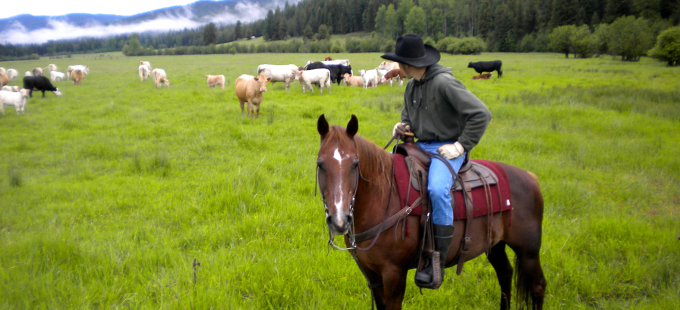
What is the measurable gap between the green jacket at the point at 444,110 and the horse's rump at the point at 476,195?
39 centimetres

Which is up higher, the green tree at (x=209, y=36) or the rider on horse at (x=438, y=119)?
the green tree at (x=209, y=36)

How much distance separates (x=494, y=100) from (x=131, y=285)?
1456 centimetres

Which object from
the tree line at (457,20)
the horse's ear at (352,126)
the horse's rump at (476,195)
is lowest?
the horse's rump at (476,195)

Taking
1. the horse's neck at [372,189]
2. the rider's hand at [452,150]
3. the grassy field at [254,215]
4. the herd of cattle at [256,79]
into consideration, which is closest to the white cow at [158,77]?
the herd of cattle at [256,79]

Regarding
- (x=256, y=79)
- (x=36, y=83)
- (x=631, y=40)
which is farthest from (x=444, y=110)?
(x=631, y=40)

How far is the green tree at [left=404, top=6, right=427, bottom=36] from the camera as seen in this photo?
8225 centimetres

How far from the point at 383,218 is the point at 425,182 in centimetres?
46

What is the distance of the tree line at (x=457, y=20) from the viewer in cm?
6172

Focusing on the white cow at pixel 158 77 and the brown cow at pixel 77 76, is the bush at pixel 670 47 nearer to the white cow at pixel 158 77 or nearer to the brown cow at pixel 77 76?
the white cow at pixel 158 77

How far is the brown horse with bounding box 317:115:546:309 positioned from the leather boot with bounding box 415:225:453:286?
0.12 m

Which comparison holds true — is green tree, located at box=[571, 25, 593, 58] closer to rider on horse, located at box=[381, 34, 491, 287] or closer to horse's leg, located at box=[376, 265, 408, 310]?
rider on horse, located at box=[381, 34, 491, 287]

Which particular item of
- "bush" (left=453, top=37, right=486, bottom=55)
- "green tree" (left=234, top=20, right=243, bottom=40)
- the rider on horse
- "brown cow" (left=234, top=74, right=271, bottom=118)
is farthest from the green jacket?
"green tree" (left=234, top=20, right=243, bottom=40)

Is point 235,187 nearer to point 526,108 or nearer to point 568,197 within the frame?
point 568,197

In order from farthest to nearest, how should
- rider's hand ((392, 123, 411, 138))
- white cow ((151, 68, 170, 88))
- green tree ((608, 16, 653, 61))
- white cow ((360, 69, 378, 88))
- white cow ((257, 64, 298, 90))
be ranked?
green tree ((608, 16, 653, 61)) < white cow ((151, 68, 170, 88)) < white cow ((257, 64, 298, 90)) < white cow ((360, 69, 378, 88)) < rider's hand ((392, 123, 411, 138))
